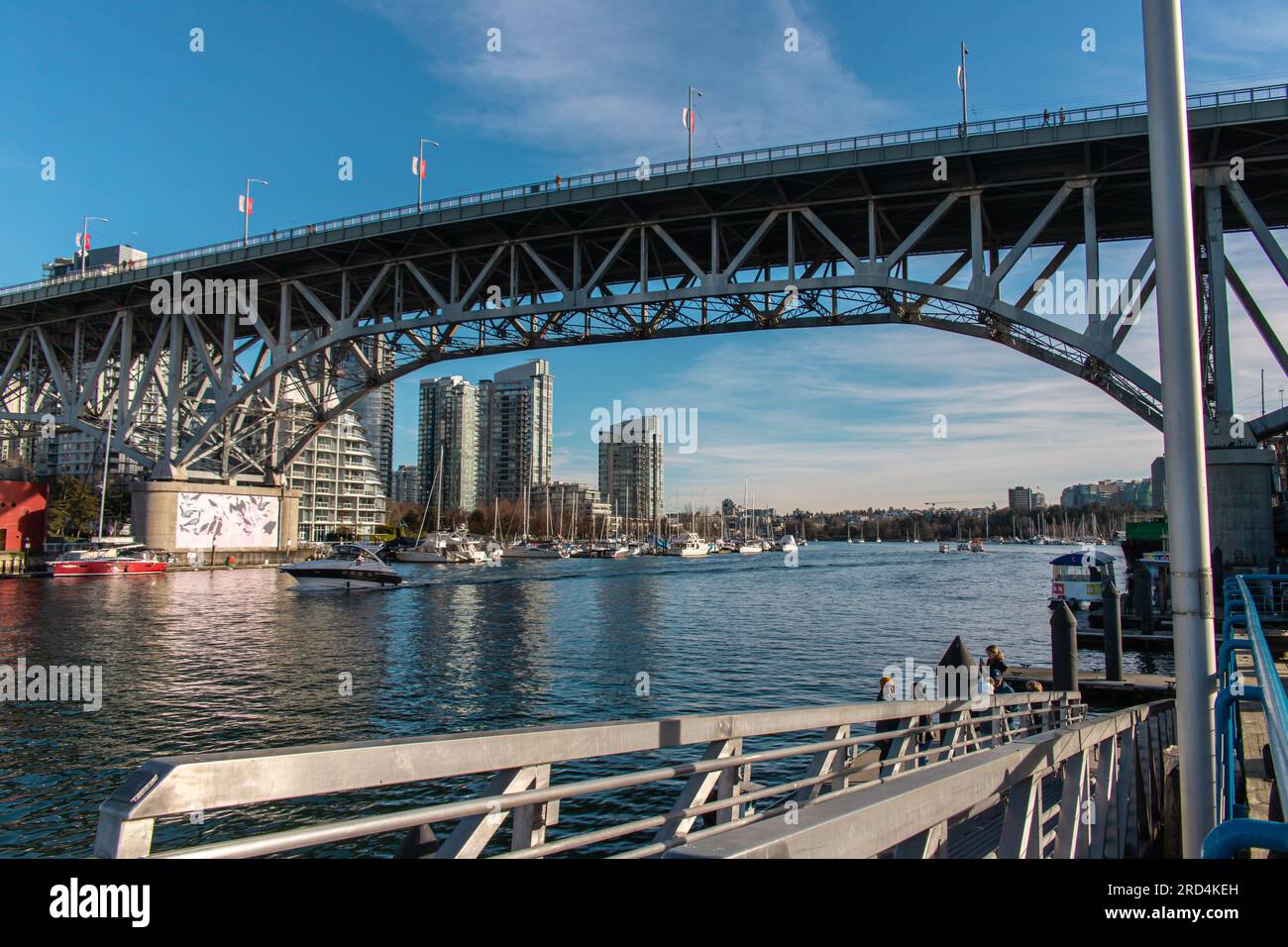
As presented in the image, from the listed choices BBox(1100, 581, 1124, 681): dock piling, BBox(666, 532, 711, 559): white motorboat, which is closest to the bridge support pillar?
BBox(1100, 581, 1124, 681): dock piling

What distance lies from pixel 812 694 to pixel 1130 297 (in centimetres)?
2049

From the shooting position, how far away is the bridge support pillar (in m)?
57.5

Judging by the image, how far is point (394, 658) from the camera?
25734 mm

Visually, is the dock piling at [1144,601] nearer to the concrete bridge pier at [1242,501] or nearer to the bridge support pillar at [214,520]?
the concrete bridge pier at [1242,501]

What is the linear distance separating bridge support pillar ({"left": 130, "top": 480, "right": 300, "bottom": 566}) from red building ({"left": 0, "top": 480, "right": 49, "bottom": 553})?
39.8 feet

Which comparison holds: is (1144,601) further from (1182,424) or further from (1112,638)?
(1182,424)

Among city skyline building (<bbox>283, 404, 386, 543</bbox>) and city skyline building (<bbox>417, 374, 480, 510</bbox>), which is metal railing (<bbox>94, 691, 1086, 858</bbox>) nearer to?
city skyline building (<bbox>283, 404, 386, 543</bbox>)

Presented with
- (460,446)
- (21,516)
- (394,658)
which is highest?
(460,446)

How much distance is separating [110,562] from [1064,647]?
58.1 m

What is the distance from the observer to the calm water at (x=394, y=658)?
49.9 feet

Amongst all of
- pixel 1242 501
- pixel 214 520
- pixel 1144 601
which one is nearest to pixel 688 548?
pixel 214 520

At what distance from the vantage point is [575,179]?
39.0 meters
